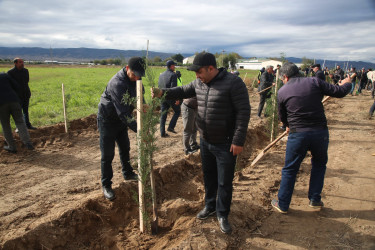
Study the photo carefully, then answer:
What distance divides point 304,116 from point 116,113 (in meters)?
2.75

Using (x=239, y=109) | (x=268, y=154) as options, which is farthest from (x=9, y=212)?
(x=268, y=154)

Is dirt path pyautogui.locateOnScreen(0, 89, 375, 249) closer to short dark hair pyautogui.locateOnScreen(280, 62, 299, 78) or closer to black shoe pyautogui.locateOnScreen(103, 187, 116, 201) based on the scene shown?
black shoe pyautogui.locateOnScreen(103, 187, 116, 201)

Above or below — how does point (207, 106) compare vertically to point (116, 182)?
above

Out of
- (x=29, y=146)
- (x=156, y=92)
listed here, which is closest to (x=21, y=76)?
(x=29, y=146)

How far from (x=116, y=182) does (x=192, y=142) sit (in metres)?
2.51

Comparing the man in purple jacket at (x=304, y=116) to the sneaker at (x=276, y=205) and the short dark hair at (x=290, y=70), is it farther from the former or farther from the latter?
the sneaker at (x=276, y=205)

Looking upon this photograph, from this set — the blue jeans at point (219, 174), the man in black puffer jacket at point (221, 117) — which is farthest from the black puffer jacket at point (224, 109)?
the blue jeans at point (219, 174)

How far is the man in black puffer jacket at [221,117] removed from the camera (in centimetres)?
296

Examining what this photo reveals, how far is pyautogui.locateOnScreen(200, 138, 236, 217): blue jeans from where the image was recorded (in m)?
3.13

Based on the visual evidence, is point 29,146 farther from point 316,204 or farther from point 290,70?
point 316,204

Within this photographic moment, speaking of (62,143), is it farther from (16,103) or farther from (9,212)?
(9,212)

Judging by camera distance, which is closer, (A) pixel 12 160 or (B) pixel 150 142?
(B) pixel 150 142

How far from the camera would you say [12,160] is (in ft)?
19.7

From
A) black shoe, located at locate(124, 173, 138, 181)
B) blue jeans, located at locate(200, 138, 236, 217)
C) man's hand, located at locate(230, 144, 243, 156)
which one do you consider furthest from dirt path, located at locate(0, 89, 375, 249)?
man's hand, located at locate(230, 144, 243, 156)
